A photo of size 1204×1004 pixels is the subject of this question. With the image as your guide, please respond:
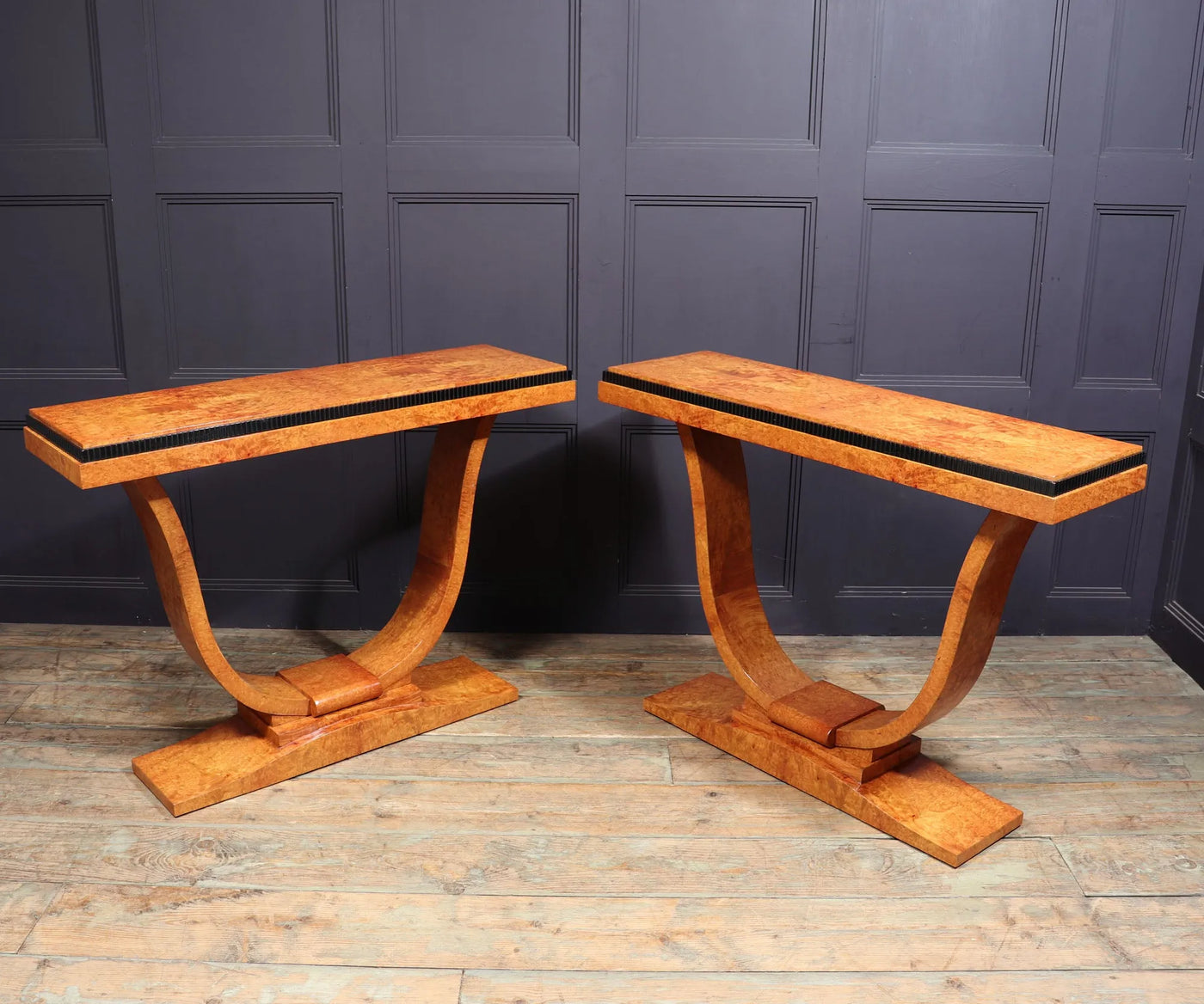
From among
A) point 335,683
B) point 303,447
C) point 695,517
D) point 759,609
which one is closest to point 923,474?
point 695,517

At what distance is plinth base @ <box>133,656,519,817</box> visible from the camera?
288cm

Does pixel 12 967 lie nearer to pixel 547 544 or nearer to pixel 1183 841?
pixel 547 544

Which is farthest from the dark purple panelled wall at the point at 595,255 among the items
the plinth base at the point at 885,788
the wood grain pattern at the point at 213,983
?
the wood grain pattern at the point at 213,983

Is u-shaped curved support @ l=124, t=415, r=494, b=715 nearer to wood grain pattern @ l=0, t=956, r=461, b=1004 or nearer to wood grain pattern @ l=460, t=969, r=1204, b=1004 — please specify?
wood grain pattern @ l=0, t=956, r=461, b=1004

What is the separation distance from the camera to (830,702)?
10.1 ft

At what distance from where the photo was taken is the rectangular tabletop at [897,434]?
2.34 metres

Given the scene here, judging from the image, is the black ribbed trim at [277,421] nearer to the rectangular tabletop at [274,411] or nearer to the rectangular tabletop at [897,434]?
the rectangular tabletop at [274,411]

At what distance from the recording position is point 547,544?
12.6 feet

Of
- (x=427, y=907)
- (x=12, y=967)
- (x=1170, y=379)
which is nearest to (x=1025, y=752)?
(x=1170, y=379)

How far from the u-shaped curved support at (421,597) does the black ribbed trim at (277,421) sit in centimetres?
17

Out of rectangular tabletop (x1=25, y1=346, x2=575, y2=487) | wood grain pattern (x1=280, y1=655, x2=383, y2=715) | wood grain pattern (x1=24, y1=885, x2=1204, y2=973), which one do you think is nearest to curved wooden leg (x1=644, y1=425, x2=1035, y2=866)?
wood grain pattern (x1=24, y1=885, x2=1204, y2=973)

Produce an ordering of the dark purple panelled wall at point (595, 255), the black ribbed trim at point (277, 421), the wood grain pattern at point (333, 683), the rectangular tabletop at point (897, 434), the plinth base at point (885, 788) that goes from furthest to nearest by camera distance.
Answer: the dark purple panelled wall at point (595, 255) < the wood grain pattern at point (333, 683) < the plinth base at point (885, 788) < the black ribbed trim at point (277, 421) < the rectangular tabletop at point (897, 434)

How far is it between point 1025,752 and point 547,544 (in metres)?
1.57

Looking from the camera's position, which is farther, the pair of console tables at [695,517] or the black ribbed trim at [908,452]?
the pair of console tables at [695,517]
